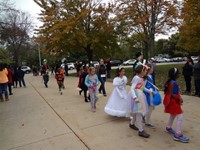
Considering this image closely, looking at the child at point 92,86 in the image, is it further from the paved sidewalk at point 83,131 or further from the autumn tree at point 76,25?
the autumn tree at point 76,25

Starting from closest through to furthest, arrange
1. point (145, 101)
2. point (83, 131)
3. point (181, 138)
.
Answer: point (181, 138) < point (145, 101) < point (83, 131)

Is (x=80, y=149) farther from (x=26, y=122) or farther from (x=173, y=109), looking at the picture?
(x=26, y=122)

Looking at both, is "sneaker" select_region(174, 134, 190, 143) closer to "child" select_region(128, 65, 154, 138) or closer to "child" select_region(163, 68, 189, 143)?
"child" select_region(163, 68, 189, 143)

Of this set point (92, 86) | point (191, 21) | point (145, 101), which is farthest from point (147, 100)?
point (191, 21)

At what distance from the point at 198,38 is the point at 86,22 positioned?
12.0 metres

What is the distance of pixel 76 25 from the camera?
2056cm

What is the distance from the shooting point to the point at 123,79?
5.41m

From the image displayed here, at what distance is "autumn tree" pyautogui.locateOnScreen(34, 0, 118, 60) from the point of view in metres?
20.2

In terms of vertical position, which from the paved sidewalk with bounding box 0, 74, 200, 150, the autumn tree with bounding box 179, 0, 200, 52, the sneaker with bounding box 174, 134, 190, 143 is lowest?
the paved sidewalk with bounding box 0, 74, 200, 150

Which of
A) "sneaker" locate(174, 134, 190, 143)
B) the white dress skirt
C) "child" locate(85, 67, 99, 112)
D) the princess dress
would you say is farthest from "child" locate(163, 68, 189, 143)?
"child" locate(85, 67, 99, 112)

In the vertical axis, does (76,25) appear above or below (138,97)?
above

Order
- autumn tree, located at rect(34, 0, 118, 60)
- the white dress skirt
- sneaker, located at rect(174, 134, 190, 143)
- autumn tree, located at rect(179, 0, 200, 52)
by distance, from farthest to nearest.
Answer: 1. autumn tree, located at rect(34, 0, 118, 60)
2. autumn tree, located at rect(179, 0, 200, 52)
3. the white dress skirt
4. sneaker, located at rect(174, 134, 190, 143)

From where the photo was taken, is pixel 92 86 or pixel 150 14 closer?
pixel 92 86

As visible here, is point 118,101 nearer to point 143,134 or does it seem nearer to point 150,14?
point 143,134
